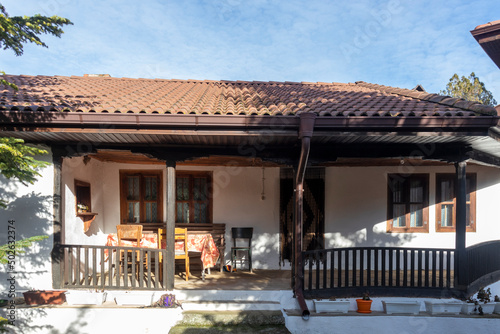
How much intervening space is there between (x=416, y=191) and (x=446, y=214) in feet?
2.77

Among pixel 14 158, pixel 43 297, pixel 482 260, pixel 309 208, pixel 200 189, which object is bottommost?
pixel 43 297

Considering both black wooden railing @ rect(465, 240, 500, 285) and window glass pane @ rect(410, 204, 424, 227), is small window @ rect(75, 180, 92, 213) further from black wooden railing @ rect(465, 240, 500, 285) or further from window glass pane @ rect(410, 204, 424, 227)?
window glass pane @ rect(410, 204, 424, 227)

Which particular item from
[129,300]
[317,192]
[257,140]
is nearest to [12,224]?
[129,300]

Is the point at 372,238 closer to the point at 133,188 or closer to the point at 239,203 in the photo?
the point at 239,203

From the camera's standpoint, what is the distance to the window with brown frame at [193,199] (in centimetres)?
758

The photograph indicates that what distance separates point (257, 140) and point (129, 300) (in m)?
3.16

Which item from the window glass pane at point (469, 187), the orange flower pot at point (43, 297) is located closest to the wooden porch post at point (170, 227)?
the orange flower pot at point (43, 297)

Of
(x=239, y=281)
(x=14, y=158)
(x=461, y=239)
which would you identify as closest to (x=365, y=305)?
(x=461, y=239)

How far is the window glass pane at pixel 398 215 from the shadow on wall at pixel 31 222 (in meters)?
6.81

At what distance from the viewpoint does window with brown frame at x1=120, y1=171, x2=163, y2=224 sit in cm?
752

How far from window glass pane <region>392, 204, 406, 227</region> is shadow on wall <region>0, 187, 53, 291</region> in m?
6.81

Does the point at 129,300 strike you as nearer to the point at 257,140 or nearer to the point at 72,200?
the point at 72,200

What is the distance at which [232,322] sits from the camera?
476cm

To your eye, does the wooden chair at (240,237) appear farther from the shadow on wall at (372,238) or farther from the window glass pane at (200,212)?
the shadow on wall at (372,238)
